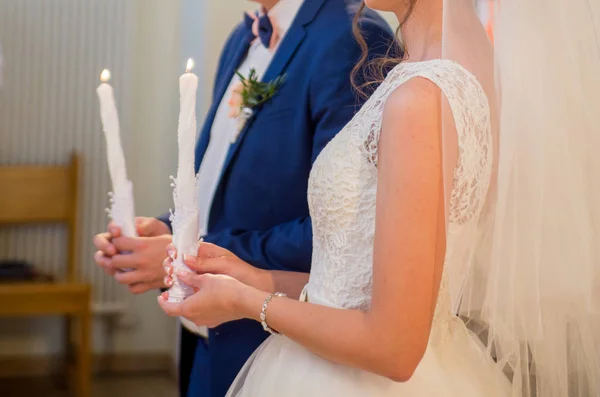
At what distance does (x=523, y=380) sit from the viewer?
1242 millimetres

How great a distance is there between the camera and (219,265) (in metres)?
1.41

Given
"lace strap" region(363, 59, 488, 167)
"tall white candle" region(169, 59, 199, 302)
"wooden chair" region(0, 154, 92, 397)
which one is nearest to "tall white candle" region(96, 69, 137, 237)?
"tall white candle" region(169, 59, 199, 302)

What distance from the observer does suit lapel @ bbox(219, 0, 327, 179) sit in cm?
171

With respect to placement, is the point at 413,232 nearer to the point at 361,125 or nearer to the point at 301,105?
the point at 361,125

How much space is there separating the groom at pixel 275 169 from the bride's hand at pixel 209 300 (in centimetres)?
35

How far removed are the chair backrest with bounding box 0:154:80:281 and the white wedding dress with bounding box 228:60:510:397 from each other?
Answer: 3064 millimetres

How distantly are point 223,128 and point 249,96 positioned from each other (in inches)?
9.0

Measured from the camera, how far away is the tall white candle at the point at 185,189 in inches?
48.4

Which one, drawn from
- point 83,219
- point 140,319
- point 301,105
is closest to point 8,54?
point 83,219

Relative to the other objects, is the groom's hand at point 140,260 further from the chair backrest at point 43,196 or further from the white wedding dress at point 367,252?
the chair backrest at point 43,196

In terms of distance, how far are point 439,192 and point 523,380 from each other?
0.39m

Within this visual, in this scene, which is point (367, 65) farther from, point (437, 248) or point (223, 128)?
point (437, 248)

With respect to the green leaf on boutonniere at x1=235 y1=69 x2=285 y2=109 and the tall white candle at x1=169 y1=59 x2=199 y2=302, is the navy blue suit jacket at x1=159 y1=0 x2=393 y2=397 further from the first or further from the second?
the tall white candle at x1=169 y1=59 x2=199 y2=302

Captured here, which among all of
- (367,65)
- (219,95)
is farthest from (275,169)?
(219,95)
